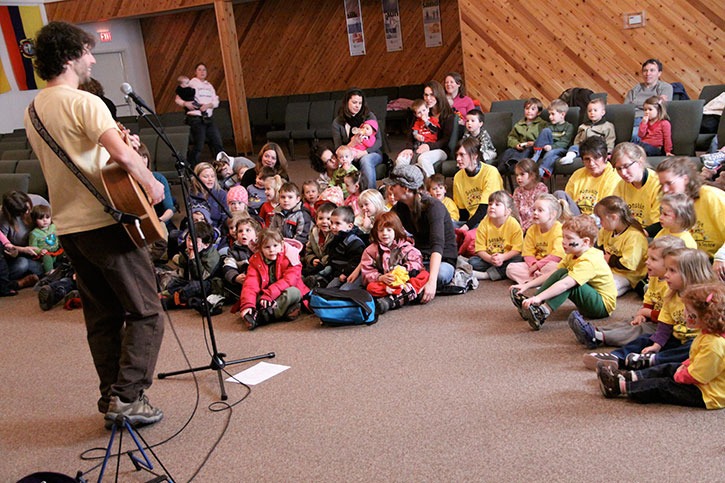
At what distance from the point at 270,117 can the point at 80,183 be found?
37.0 feet

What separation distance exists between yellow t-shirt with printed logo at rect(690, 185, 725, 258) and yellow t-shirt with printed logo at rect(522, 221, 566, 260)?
860 millimetres

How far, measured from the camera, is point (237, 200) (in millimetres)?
6492

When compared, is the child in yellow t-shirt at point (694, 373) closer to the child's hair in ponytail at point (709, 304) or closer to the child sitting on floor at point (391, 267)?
the child's hair in ponytail at point (709, 304)

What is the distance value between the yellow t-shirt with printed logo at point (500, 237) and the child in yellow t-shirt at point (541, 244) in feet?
0.62

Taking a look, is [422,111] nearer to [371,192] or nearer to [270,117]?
[371,192]

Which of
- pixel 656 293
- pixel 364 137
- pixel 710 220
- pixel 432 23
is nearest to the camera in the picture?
pixel 656 293

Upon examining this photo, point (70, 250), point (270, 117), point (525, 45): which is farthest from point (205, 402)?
point (270, 117)

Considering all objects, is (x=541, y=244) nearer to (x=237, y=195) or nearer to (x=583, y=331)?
(x=583, y=331)

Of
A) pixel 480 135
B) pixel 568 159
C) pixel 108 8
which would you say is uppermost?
pixel 108 8

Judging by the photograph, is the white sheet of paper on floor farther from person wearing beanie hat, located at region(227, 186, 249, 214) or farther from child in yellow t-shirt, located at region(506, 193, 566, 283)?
person wearing beanie hat, located at region(227, 186, 249, 214)

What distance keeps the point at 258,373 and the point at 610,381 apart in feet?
6.37

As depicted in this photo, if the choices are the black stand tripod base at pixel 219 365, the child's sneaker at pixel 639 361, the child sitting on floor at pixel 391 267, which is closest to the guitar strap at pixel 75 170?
the black stand tripod base at pixel 219 365

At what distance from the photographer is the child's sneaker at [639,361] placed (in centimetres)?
370

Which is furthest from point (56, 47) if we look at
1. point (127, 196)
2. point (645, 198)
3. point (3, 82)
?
point (3, 82)
